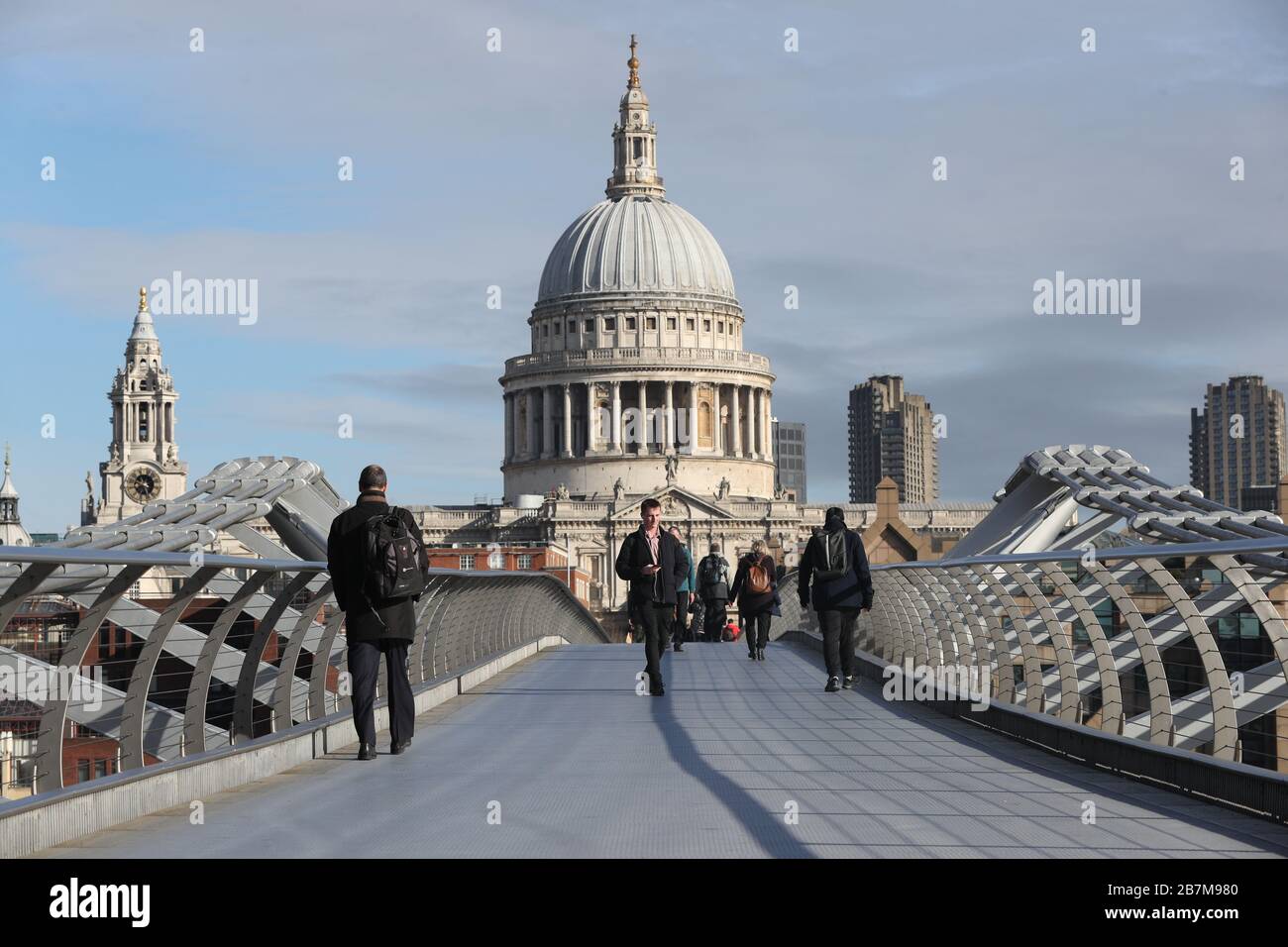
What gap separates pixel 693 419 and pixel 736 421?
12.3 ft

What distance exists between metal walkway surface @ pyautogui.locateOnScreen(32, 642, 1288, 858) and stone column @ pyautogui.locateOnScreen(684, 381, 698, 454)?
13554 cm

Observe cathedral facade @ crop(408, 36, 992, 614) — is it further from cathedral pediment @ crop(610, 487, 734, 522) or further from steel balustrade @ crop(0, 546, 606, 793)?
steel balustrade @ crop(0, 546, 606, 793)

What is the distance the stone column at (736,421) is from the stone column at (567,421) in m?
12.1

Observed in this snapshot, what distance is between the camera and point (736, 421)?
155875mm

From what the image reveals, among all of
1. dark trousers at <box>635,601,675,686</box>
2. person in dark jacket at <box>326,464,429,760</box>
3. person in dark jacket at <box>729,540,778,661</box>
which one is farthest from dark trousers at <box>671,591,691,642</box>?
person in dark jacket at <box>326,464,429,760</box>

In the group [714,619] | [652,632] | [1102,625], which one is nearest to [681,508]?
[714,619]

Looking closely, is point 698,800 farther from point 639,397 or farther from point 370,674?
point 639,397

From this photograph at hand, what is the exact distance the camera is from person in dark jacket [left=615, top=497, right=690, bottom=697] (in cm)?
1961

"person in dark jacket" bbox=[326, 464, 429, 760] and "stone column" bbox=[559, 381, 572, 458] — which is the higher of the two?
"stone column" bbox=[559, 381, 572, 458]

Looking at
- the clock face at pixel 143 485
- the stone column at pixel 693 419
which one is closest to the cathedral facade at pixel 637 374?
the stone column at pixel 693 419

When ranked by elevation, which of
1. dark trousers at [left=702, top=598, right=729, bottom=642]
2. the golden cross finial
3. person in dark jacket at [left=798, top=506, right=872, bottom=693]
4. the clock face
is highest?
the golden cross finial
